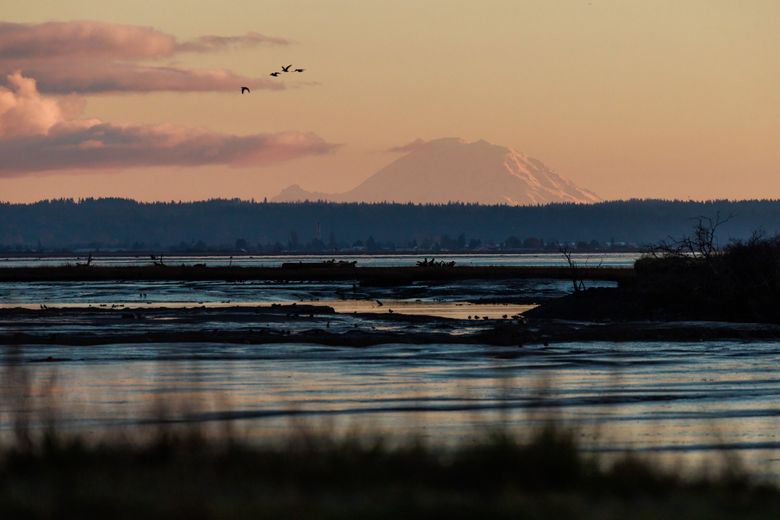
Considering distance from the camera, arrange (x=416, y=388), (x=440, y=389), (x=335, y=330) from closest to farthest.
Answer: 1. (x=440, y=389)
2. (x=416, y=388)
3. (x=335, y=330)

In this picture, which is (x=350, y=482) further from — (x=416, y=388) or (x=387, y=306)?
(x=387, y=306)

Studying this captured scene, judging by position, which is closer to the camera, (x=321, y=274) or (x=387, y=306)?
(x=387, y=306)

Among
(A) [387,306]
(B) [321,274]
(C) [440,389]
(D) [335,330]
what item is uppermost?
(B) [321,274]

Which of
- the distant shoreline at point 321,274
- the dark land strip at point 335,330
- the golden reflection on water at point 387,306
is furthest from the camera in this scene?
the distant shoreline at point 321,274

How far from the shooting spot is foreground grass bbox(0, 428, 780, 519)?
40.4 ft

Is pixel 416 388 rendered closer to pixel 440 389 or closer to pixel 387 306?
pixel 440 389

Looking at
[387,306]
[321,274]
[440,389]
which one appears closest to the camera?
[440,389]

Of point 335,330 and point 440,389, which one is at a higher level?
point 335,330

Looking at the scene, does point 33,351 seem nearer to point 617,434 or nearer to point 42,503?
point 617,434

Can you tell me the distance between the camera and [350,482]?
47.3 ft

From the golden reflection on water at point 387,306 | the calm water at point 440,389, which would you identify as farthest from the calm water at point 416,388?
the golden reflection on water at point 387,306

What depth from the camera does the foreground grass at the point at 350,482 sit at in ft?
40.4

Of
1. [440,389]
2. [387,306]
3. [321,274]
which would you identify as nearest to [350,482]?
[440,389]

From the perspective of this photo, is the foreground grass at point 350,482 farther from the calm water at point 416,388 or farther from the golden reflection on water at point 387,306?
the golden reflection on water at point 387,306
